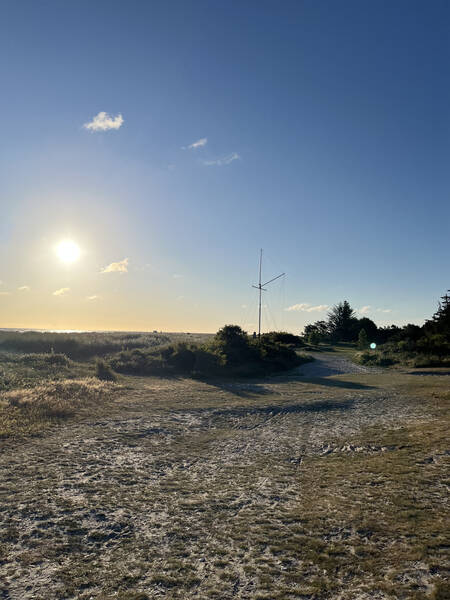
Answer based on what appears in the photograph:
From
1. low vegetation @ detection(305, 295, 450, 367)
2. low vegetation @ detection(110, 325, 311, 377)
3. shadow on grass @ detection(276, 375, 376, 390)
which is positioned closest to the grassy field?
shadow on grass @ detection(276, 375, 376, 390)

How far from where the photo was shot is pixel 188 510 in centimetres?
611

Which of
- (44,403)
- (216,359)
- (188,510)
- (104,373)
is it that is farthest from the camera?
(216,359)

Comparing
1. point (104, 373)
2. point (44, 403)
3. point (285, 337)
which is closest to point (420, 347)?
point (285, 337)

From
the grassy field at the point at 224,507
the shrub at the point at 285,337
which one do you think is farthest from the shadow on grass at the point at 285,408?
the shrub at the point at 285,337

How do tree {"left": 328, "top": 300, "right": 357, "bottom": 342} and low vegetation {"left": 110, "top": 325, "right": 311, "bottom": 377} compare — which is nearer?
low vegetation {"left": 110, "top": 325, "right": 311, "bottom": 377}

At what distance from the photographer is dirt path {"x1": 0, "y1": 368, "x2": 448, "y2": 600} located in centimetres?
427

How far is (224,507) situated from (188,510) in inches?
23.6

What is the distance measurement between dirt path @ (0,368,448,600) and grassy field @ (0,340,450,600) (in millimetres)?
24

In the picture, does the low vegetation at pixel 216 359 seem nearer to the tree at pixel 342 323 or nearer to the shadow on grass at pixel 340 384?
the shadow on grass at pixel 340 384

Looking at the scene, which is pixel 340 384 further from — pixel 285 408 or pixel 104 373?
pixel 104 373

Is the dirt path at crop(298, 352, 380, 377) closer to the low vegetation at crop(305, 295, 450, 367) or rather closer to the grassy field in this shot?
the low vegetation at crop(305, 295, 450, 367)

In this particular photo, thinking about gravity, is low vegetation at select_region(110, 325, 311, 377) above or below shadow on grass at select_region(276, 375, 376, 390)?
above

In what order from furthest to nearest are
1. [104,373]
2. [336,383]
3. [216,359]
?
[216,359]
[104,373]
[336,383]

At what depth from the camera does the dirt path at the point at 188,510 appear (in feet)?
14.0
